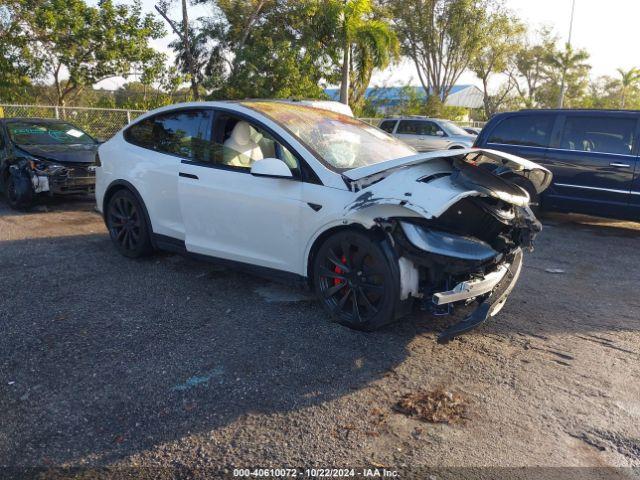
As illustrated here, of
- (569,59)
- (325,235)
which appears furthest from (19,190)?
(569,59)

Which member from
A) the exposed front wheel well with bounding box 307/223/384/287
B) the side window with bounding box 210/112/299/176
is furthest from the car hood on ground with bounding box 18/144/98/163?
the exposed front wheel well with bounding box 307/223/384/287

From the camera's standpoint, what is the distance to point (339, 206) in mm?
3875

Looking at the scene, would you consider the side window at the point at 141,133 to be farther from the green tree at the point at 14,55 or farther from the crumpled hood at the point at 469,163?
the green tree at the point at 14,55

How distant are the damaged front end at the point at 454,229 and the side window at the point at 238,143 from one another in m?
1.18

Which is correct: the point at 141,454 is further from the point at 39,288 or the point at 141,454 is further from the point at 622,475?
the point at 39,288

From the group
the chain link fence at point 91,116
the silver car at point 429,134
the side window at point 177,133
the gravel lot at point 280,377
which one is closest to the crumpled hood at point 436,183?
the gravel lot at point 280,377

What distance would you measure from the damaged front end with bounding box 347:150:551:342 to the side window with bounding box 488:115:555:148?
4591mm

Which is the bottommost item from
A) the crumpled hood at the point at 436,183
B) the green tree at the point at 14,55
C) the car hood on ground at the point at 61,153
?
the car hood on ground at the point at 61,153

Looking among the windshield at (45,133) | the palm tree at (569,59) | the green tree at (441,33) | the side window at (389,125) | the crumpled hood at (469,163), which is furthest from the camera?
the palm tree at (569,59)

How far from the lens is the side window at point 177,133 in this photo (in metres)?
4.94

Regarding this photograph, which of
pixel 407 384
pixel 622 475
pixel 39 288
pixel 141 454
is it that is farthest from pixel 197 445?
pixel 39 288

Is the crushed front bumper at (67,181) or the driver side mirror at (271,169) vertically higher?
the driver side mirror at (271,169)

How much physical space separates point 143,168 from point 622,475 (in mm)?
4615

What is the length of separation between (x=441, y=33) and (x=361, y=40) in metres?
12.3
